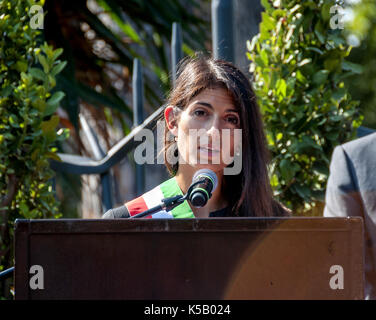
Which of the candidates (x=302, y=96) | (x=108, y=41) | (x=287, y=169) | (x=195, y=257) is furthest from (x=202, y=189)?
(x=108, y=41)

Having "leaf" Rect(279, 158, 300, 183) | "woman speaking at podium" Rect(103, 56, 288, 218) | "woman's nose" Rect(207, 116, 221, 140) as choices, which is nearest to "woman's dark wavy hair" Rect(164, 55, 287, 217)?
"woman speaking at podium" Rect(103, 56, 288, 218)

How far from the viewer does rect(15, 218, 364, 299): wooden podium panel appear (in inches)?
47.6

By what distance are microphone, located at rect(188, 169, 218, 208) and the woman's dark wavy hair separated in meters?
0.58

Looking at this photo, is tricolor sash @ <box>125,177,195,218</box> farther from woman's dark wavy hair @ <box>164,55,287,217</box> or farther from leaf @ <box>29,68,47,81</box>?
leaf @ <box>29,68,47,81</box>

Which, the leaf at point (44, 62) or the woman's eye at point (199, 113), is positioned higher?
the leaf at point (44, 62)

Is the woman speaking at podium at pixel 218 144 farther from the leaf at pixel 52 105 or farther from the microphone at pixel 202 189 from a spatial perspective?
the leaf at pixel 52 105

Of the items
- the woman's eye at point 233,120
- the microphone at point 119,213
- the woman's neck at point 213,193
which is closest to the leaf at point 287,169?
the woman's neck at point 213,193

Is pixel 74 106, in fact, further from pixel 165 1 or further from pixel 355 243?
pixel 355 243

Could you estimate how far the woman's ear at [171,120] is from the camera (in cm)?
218

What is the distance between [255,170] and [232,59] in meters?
0.56

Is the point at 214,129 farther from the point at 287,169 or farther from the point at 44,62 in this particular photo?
the point at 44,62

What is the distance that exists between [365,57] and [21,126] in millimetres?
12590

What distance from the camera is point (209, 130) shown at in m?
1.95

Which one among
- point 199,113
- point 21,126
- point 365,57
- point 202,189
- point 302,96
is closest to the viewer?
point 202,189
